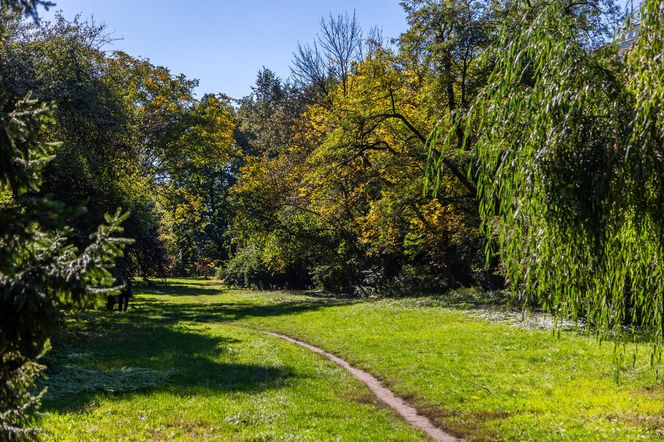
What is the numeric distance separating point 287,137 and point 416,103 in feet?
67.2

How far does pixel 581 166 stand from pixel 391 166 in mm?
23734

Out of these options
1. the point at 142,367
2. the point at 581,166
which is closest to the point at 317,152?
the point at 142,367

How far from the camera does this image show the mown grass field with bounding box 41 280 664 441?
8.91 metres

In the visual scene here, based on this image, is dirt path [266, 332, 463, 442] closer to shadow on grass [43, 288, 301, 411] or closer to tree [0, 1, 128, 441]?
shadow on grass [43, 288, 301, 411]

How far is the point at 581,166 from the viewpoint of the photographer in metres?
5.62

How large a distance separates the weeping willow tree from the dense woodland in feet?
0.07

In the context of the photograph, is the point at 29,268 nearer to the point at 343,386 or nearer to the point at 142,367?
the point at 343,386

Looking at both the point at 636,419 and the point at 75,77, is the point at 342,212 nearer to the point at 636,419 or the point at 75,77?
the point at 75,77

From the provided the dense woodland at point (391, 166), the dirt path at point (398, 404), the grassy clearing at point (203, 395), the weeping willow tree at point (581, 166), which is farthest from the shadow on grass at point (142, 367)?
the weeping willow tree at point (581, 166)

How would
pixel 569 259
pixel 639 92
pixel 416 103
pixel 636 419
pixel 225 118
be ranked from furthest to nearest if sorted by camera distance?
pixel 225 118 < pixel 416 103 < pixel 636 419 < pixel 569 259 < pixel 639 92

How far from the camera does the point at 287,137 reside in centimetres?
5075

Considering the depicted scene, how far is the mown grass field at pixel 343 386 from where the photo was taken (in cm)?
891

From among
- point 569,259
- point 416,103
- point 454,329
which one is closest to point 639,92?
point 569,259

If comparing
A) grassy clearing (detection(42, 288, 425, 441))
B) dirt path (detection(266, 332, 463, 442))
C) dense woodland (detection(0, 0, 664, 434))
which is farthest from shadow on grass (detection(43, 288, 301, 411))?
dense woodland (detection(0, 0, 664, 434))
